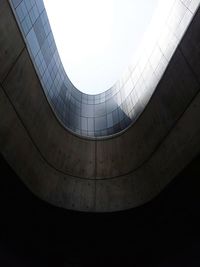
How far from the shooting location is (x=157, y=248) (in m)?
15.3

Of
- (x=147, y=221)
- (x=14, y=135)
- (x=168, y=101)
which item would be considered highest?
(x=168, y=101)

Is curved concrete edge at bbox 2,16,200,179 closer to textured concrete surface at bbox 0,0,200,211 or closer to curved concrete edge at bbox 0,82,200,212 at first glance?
textured concrete surface at bbox 0,0,200,211

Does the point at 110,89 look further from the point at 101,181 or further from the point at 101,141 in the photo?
the point at 101,181

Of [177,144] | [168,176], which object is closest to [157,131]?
[177,144]

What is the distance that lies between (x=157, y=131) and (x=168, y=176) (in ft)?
8.56

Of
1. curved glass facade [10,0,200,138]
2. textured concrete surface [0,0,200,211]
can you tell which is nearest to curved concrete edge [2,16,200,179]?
textured concrete surface [0,0,200,211]

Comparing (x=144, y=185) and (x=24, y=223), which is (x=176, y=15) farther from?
(x=24, y=223)

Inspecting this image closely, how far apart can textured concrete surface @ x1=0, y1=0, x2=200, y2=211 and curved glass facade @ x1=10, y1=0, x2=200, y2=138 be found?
1.20 metres

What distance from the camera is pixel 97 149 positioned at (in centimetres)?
1745

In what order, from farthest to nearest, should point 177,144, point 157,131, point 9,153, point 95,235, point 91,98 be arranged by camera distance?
point 91,98
point 95,235
point 157,131
point 177,144
point 9,153

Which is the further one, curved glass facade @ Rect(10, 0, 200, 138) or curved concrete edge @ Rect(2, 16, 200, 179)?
curved glass facade @ Rect(10, 0, 200, 138)

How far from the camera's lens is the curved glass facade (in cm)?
1384

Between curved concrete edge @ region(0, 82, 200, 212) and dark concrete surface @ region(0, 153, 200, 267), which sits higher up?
curved concrete edge @ region(0, 82, 200, 212)

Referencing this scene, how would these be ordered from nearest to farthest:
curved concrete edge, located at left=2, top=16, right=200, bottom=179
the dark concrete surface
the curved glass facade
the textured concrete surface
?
1. the textured concrete surface
2. curved concrete edge, located at left=2, top=16, right=200, bottom=179
3. the dark concrete surface
4. the curved glass facade
